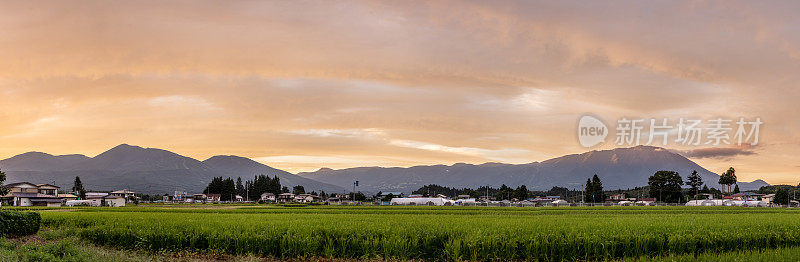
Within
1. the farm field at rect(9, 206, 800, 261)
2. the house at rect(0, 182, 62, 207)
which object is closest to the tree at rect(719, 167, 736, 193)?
the farm field at rect(9, 206, 800, 261)

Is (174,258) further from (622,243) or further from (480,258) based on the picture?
(622,243)

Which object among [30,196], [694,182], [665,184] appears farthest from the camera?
[694,182]

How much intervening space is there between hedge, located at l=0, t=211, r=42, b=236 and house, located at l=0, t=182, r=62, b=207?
9200 cm

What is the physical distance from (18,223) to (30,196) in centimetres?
11183

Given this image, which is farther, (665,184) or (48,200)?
(665,184)

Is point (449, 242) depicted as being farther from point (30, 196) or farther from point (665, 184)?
point (665, 184)

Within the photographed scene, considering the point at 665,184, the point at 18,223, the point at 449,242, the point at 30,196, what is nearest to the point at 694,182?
the point at 665,184

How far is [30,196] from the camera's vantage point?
120 meters

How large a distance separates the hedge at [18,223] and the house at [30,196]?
92.0 meters

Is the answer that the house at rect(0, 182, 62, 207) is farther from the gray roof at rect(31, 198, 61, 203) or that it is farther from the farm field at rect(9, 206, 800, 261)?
Result: the farm field at rect(9, 206, 800, 261)

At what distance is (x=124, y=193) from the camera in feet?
518

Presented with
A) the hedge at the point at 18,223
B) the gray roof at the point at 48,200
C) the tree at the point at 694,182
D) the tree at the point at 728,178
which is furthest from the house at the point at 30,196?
the tree at the point at 728,178

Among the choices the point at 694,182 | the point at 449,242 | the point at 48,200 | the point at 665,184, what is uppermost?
the point at 449,242

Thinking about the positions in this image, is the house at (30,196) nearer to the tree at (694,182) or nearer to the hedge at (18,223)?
the hedge at (18,223)
